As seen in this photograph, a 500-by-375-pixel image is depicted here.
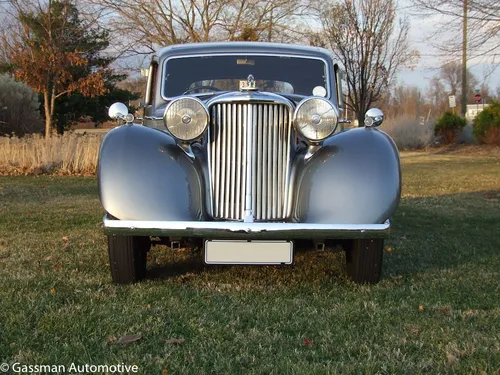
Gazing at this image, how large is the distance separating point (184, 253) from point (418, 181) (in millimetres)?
8754

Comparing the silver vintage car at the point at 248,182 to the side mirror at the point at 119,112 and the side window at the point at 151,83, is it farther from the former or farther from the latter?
the side window at the point at 151,83

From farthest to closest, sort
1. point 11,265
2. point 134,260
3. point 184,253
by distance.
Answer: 1. point 184,253
2. point 11,265
3. point 134,260

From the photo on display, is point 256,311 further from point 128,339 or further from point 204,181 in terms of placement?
point 204,181

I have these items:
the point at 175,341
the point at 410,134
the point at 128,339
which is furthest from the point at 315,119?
the point at 410,134

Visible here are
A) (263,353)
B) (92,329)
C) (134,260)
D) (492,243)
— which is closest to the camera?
(263,353)

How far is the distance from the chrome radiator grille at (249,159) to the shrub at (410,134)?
23.7m

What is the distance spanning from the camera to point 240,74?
4941mm

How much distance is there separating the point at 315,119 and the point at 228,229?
1.00 m

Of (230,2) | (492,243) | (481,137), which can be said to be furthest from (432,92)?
(492,243)

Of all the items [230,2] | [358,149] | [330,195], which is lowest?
[330,195]

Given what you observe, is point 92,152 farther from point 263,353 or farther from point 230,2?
point 263,353

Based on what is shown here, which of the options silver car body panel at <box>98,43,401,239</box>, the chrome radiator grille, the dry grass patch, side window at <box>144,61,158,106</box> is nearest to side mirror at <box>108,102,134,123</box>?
silver car body panel at <box>98,43,401,239</box>

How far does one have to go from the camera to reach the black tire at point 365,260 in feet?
12.4

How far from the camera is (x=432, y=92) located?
66.3 m
